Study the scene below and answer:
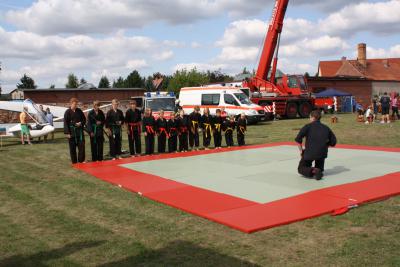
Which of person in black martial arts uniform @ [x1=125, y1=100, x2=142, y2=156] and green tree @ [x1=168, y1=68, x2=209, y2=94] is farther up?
green tree @ [x1=168, y1=68, x2=209, y2=94]

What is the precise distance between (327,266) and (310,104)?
26835mm

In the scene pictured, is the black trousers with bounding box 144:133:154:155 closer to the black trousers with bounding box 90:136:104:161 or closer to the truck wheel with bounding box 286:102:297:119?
the black trousers with bounding box 90:136:104:161

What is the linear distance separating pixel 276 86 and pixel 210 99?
280 inches

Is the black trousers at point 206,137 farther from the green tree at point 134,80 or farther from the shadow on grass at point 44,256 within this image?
the green tree at point 134,80

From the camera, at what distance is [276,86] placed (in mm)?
29672

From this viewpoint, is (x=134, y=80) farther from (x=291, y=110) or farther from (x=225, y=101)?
(x=225, y=101)

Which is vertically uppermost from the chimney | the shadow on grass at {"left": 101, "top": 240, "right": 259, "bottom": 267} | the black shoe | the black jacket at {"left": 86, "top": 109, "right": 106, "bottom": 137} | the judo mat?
the chimney

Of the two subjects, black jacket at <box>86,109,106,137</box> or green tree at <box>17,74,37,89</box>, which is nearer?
black jacket at <box>86,109,106,137</box>

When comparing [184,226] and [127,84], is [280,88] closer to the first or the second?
[184,226]

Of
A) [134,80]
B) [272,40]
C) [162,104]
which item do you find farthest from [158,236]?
[134,80]

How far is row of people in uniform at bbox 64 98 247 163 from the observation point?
38.1ft

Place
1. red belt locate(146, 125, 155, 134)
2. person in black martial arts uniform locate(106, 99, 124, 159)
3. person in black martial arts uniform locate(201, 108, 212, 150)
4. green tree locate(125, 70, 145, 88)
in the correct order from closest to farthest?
1. person in black martial arts uniform locate(106, 99, 124, 159)
2. red belt locate(146, 125, 155, 134)
3. person in black martial arts uniform locate(201, 108, 212, 150)
4. green tree locate(125, 70, 145, 88)

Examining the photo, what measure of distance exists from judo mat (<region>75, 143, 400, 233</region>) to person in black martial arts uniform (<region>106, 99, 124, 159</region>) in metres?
0.74

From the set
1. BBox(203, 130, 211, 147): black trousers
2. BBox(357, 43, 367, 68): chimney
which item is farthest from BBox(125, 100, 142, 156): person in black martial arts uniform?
BBox(357, 43, 367, 68): chimney
